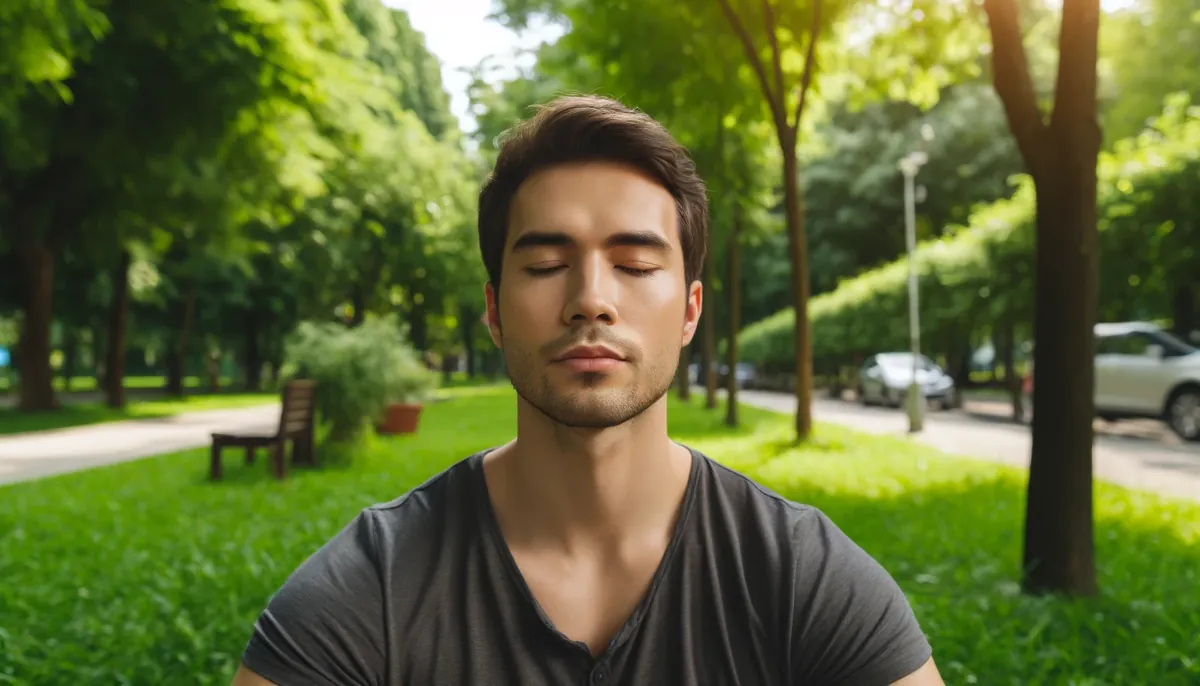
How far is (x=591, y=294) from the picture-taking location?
1757 mm

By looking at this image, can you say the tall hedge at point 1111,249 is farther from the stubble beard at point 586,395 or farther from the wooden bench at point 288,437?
the stubble beard at point 586,395

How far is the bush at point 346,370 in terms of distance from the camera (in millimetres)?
13094

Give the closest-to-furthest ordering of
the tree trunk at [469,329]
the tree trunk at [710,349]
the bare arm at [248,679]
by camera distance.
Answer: the bare arm at [248,679] → the tree trunk at [710,349] → the tree trunk at [469,329]

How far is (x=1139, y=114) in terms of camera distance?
3080cm

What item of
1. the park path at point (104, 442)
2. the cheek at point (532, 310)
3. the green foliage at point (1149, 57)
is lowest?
the park path at point (104, 442)

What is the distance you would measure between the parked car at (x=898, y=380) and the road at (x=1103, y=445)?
1377mm

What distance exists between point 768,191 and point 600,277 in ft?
61.0

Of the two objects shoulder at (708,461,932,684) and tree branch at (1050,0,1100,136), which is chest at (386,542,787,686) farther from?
tree branch at (1050,0,1100,136)

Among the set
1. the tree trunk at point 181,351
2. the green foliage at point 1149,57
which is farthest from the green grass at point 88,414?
the green foliage at point 1149,57

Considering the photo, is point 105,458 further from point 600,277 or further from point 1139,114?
point 1139,114

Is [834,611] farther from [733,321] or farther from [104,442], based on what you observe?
[733,321]

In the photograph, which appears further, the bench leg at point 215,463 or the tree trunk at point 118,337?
the tree trunk at point 118,337

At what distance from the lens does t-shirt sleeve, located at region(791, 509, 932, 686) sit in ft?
5.54

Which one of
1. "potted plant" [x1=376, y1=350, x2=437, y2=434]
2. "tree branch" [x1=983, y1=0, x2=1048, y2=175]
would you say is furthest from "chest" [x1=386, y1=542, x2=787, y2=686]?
"potted plant" [x1=376, y1=350, x2=437, y2=434]
